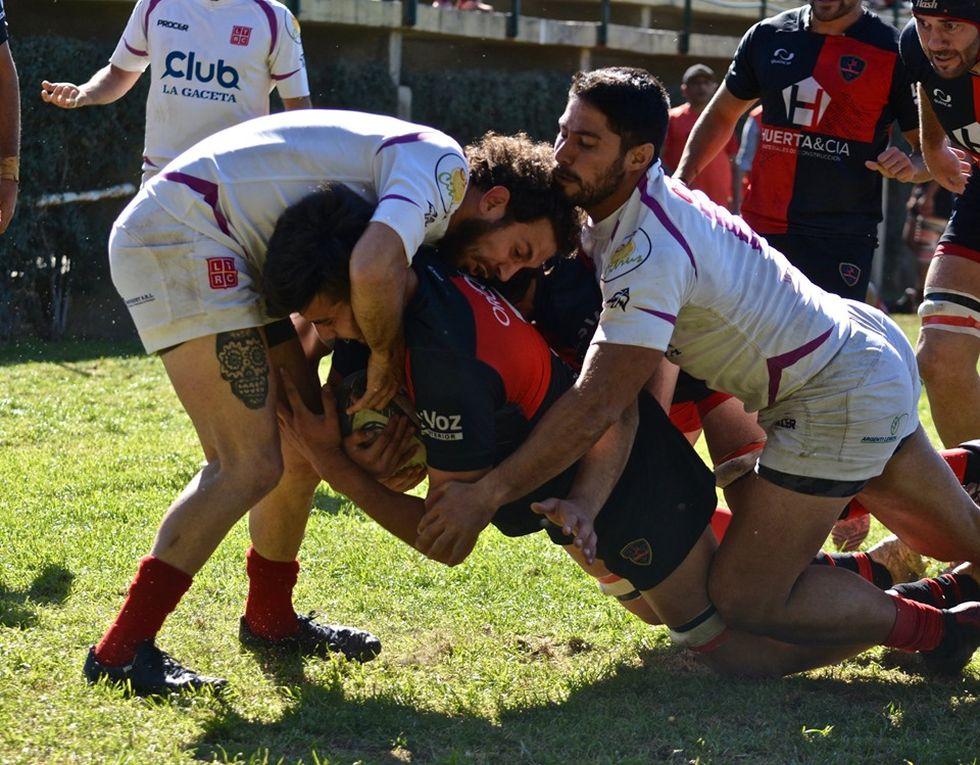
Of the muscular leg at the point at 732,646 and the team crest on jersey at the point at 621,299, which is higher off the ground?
the team crest on jersey at the point at 621,299

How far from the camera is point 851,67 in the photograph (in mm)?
5648

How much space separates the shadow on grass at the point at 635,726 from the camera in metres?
3.40

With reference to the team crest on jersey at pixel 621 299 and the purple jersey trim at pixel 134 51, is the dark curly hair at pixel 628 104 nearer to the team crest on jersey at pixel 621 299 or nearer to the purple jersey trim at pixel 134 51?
the team crest on jersey at pixel 621 299

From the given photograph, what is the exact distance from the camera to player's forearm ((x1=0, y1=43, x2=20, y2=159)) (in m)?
5.51

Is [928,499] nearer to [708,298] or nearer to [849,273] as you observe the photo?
[708,298]

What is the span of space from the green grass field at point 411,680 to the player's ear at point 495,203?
135 centimetres

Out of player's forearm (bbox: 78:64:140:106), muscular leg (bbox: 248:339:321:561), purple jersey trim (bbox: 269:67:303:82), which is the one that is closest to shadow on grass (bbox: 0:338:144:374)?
player's forearm (bbox: 78:64:140:106)

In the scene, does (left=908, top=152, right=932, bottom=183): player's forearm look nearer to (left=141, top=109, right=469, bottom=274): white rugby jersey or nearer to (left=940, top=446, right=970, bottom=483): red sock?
(left=940, top=446, right=970, bottom=483): red sock

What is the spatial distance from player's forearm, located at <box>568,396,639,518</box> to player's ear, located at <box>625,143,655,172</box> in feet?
2.23

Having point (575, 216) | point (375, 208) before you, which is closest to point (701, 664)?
point (575, 216)

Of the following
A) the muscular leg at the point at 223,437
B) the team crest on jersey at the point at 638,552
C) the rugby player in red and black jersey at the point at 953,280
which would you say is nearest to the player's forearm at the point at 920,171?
the rugby player in red and black jersey at the point at 953,280

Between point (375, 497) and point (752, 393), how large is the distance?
46.6 inches

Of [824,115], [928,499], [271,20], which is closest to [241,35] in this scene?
[271,20]

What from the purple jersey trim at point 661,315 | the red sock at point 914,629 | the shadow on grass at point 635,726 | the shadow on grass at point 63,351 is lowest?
the shadow on grass at point 63,351
